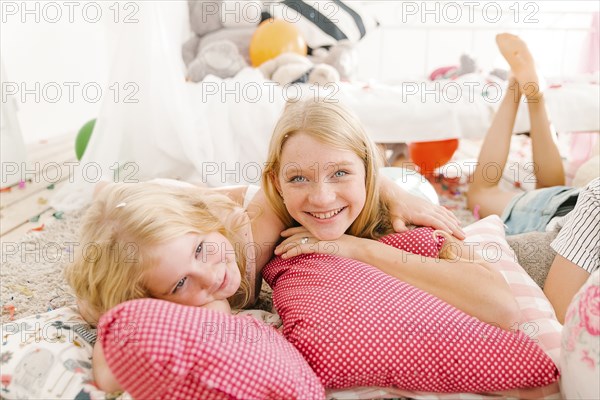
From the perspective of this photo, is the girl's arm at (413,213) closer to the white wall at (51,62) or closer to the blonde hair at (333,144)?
the blonde hair at (333,144)

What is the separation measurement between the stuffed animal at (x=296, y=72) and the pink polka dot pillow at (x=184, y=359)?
1.46m

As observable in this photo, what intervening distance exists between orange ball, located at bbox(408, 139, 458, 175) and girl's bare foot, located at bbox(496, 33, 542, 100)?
50 centimetres

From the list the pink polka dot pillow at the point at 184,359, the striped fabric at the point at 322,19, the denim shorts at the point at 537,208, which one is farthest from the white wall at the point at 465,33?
the pink polka dot pillow at the point at 184,359

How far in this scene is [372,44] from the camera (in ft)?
10.7

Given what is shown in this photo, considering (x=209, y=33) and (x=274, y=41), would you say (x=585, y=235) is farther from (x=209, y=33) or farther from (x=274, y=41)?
(x=209, y=33)

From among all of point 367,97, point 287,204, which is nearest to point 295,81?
point 367,97

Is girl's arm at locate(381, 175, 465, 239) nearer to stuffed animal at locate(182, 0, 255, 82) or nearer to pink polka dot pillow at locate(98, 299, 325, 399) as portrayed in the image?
pink polka dot pillow at locate(98, 299, 325, 399)

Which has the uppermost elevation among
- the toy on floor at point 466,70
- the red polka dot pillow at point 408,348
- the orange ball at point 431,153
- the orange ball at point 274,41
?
the orange ball at point 274,41

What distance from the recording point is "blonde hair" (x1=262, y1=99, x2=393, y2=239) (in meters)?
0.95

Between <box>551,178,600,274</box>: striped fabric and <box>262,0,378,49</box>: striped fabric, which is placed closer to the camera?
<box>551,178,600,274</box>: striped fabric

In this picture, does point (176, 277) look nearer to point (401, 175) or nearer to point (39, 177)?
point (401, 175)

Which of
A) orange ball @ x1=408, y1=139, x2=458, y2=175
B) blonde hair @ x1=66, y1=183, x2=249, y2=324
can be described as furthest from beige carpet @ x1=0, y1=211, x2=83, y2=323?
orange ball @ x1=408, y1=139, x2=458, y2=175

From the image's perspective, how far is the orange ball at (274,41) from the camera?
2328 mm

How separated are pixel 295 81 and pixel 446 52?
5.36 feet
